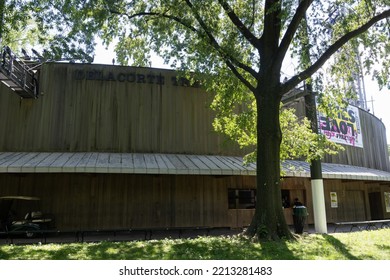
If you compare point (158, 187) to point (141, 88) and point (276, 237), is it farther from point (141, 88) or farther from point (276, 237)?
point (276, 237)

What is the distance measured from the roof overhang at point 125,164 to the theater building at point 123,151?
0.04m

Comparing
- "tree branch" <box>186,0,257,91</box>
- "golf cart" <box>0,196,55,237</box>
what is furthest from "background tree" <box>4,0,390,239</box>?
"golf cart" <box>0,196,55,237</box>

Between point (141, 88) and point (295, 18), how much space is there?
843 cm

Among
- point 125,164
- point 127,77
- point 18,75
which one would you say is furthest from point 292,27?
point 18,75

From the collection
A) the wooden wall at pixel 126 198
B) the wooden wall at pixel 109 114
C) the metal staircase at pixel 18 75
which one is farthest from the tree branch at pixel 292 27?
the metal staircase at pixel 18 75

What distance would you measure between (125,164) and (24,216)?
501cm

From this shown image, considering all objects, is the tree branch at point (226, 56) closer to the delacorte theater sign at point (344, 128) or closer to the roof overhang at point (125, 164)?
the roof overhang at point (125, 164)

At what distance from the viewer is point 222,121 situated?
1393 centimetres

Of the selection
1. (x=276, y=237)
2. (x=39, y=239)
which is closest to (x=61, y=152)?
(x=39, y=239)

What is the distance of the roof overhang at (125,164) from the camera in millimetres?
13142

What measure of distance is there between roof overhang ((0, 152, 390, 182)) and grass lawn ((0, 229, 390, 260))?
475 centimetres

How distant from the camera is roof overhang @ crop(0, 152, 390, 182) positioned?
1314cm

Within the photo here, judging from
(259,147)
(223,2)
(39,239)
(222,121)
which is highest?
(223,2)

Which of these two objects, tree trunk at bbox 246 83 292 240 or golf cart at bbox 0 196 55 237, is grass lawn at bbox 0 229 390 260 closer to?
tree trunk at bbox 246 83 292 240
